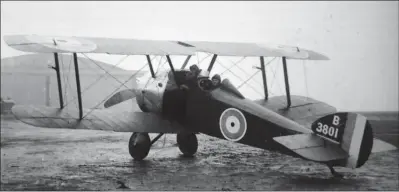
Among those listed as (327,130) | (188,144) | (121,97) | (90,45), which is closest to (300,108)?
(188,144)

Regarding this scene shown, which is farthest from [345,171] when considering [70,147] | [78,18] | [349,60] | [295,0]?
[349,60]

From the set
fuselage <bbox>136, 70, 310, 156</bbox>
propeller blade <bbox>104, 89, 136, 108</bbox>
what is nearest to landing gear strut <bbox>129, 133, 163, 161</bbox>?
fuselage <bbox>136, 70, 310, 156</bbox>

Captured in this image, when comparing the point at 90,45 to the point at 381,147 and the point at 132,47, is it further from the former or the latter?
the point at 381,147

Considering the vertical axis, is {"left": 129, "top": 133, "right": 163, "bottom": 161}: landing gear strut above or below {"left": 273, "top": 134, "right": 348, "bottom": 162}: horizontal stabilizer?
below

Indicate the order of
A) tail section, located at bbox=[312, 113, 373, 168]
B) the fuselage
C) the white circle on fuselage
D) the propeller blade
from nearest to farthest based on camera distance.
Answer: tail section, located at bbox=[312, 113, 373, 168]
the fuselage
the white circle on fuselage
the propeller blade

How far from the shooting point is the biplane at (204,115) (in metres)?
5.40

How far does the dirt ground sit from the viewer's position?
5734 millimetres

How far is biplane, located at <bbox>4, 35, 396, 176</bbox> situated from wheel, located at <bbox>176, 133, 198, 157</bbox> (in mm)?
22

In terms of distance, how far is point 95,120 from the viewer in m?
7.22

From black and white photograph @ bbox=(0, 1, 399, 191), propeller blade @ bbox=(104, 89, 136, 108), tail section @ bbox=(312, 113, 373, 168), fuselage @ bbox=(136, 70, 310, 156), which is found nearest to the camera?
tail section @ bbox=(312, 113, 373, 168)

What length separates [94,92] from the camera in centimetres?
3109

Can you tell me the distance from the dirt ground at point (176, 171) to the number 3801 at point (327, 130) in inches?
28.5

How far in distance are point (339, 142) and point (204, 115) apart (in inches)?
103

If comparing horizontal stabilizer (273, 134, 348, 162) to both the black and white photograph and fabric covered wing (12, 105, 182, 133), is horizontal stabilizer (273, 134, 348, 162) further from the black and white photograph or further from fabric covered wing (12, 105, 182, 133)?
fabric covered wing (12, 105, 182, 133)
